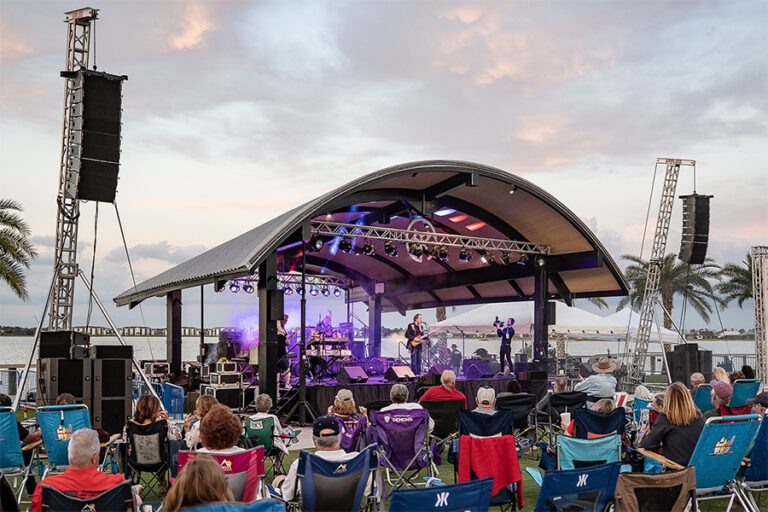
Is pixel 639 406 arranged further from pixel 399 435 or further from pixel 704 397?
pixel 399 435

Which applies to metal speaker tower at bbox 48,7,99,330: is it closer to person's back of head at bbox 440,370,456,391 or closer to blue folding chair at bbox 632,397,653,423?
person's back of head at bbox 440,370,456,391

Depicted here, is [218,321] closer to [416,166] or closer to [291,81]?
[291,81]

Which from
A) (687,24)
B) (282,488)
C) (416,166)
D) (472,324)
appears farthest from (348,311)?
(282,488)

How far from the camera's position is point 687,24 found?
1339cm

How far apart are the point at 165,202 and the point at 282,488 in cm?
1624

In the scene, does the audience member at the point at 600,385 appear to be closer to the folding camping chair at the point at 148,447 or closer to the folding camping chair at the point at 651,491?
the folding camping chair at the point at 651,491

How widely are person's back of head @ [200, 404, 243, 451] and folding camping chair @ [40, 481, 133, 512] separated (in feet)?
3.00

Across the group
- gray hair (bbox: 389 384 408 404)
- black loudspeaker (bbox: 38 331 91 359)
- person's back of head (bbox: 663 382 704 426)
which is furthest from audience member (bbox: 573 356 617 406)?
black loudspeaker (bbox: 38 331 91 359)

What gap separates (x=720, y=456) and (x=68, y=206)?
9.50 meters

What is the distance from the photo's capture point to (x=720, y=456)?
532 centimetres

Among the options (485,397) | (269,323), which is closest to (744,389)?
(485,397)

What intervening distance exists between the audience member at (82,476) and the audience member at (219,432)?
700 mm

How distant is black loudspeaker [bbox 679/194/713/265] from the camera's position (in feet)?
57.7

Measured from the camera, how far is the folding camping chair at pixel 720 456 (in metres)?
5.22
